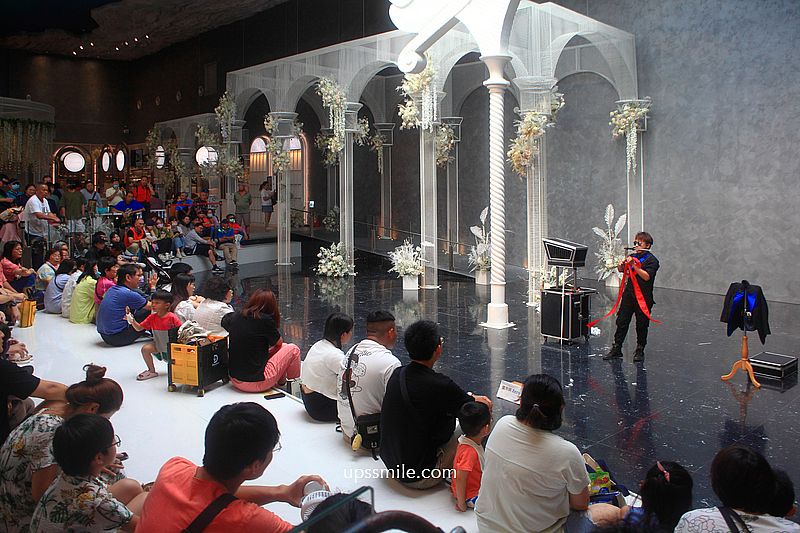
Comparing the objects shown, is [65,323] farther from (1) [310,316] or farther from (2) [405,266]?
(2) [405,266]

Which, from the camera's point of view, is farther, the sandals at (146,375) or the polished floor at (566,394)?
the sandals at (146,375)

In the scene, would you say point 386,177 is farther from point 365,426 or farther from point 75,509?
point 75,509

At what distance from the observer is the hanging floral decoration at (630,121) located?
12922 mm

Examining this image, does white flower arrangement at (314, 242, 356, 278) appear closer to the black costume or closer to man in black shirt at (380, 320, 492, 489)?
the black costume

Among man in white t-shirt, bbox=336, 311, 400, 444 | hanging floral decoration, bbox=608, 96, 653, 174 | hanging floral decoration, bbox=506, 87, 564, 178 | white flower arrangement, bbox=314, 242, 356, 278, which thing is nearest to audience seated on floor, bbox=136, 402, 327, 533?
man in white t-shirt, bbox=336, 311, 400, 444

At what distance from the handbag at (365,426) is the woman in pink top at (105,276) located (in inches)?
210

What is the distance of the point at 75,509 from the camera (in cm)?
296

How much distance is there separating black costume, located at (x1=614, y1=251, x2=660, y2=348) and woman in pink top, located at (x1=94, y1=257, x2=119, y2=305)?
6.09 metres

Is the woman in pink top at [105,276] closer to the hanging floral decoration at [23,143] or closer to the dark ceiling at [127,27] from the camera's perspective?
the hanging floral decoration at [23,143]

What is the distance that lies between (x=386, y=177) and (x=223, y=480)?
18.2 m

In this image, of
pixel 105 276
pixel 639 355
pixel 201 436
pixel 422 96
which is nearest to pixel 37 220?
pixel 105 276

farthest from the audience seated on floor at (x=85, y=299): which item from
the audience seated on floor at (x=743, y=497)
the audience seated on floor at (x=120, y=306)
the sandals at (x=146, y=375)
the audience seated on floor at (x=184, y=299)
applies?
the audience seated on floor at (x=743, y=497)

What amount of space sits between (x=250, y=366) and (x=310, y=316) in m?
4.05

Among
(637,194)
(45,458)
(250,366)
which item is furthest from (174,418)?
(637,194)
